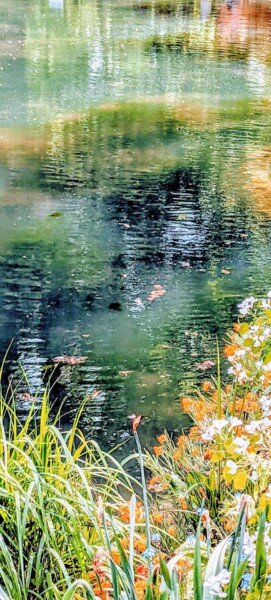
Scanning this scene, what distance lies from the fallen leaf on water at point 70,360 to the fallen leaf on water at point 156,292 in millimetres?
789

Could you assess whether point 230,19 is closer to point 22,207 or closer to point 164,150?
point 164,150

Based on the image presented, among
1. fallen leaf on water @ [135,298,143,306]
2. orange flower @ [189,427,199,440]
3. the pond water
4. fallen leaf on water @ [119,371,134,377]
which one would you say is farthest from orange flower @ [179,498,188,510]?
fallen leaf on water @ [135,298,143,306]

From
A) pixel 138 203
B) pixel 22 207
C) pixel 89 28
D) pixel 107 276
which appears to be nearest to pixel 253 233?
pixel 138 203

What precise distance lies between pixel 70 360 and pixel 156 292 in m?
0.95

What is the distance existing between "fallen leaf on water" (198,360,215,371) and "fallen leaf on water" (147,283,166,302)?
72cm

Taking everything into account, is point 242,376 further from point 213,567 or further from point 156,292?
point 156,292

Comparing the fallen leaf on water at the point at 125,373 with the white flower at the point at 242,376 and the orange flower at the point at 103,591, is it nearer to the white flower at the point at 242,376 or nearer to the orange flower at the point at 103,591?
the white flower at the point at 242,376

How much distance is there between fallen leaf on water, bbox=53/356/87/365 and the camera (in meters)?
3.63

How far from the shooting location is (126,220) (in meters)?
5.34

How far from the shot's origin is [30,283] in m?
4.41

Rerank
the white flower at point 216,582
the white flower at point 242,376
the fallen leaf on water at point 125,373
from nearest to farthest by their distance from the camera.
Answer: the white flower at point 216,582 → the white flower at point 242,376 → the fallen leaf on water at point 125,373

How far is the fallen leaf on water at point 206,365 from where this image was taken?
12.1ft

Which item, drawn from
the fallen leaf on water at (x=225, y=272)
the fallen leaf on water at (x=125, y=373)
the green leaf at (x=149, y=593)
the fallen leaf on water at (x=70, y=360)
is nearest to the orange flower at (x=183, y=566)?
the green leaf at (x=149, y=593)

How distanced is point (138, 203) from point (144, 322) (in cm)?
179
